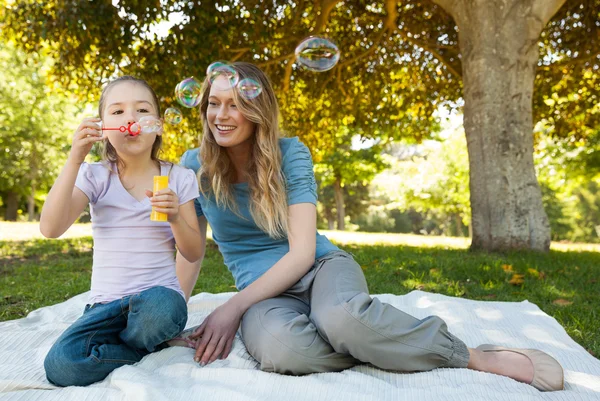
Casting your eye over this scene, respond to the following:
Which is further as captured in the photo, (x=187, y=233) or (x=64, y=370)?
(x=187, y=233)

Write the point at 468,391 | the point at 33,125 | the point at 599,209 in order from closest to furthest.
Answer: the point at 468,391 < the point at 33,125 < the point at 599,209

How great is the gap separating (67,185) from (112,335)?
0.64m

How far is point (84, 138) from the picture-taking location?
78.8 inches

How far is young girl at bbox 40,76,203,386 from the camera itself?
202 centimetres

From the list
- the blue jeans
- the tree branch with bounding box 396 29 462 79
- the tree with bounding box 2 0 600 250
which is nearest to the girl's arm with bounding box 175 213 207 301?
the blue jeans

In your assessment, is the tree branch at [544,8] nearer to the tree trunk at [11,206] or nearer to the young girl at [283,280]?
the young girl at [283,280]

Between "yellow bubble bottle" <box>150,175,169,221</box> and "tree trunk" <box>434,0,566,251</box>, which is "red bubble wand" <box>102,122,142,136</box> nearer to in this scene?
"yellow bubble bottle" <box>150,175,169,221</box>

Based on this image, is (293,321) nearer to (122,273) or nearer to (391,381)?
(391,381)

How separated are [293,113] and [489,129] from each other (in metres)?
3.89

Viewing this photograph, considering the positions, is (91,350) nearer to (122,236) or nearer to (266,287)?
(122,236)

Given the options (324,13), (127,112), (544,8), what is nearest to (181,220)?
(127,112)

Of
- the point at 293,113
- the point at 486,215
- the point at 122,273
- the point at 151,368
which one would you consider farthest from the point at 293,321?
the point at 293,113

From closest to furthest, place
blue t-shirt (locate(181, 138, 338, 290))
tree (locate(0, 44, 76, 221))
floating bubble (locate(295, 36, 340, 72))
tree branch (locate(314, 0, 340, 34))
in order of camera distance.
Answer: blue t-shirt (locate(181, 138, 338, 290)), floating bubble (locate(295, 36, 340, 72)), tree branch (locate(314, 0, 340, 34)), tree (locate(0, 44, 76, 221))

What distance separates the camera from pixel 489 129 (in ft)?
20.4
